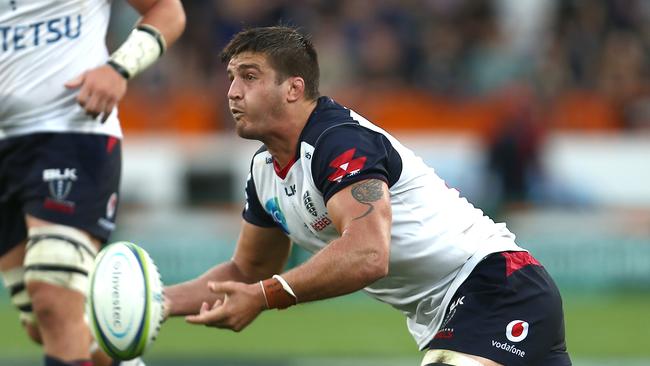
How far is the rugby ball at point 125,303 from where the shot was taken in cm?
512

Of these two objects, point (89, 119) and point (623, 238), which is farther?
point (623, 238)

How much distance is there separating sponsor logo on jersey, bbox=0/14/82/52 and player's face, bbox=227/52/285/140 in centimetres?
140

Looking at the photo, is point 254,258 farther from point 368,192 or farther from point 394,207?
point 368,192

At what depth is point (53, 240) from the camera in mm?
6363

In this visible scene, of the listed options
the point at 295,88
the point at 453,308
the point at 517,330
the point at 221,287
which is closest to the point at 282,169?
the point at 295,88

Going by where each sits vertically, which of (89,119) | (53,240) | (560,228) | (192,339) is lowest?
(192,339)

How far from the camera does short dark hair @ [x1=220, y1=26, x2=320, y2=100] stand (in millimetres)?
5441

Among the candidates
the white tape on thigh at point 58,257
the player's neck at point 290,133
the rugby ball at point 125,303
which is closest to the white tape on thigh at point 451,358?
the player's neck at point 290,133

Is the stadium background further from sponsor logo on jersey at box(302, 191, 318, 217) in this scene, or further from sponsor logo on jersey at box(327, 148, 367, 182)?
sponsor logo on jersey at box(327, 148, 367, 182)

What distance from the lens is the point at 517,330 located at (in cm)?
565

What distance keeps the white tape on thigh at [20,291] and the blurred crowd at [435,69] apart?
362 inches

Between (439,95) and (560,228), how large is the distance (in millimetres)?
2641

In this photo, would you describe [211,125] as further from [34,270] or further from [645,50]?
[34,270]

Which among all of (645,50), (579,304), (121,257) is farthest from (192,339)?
(645,50)
